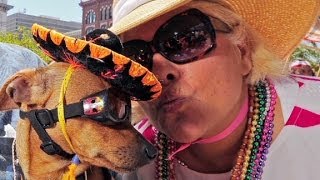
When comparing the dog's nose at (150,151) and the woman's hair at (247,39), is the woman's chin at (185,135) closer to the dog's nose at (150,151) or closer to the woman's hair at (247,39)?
the dog's nose at (150,151)

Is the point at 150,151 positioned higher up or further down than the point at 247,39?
further down

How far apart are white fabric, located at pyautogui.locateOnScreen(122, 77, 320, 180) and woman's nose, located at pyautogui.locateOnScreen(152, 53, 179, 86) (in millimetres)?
464

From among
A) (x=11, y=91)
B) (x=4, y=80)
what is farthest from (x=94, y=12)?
(x=11, y=91)

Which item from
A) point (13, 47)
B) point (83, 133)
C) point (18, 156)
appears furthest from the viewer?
point (13, 47)

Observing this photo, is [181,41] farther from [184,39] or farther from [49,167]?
[49,167]

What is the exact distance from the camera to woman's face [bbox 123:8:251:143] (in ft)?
6.95

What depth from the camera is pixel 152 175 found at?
2.40 m

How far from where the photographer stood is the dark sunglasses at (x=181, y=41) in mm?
2135

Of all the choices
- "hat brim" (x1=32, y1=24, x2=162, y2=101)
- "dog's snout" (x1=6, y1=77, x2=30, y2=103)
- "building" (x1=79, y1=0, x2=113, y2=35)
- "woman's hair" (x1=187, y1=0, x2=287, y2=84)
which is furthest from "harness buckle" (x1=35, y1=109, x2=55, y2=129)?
"building" (x1=79, y1=0, x2=113, y2=35)

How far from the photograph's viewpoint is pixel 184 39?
2.15 metres

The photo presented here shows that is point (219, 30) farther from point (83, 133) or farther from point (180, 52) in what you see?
point (83, 133)

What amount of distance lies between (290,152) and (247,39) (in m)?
0.54

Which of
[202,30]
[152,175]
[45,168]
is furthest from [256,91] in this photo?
[45,168]

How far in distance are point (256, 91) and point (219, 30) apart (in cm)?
34
